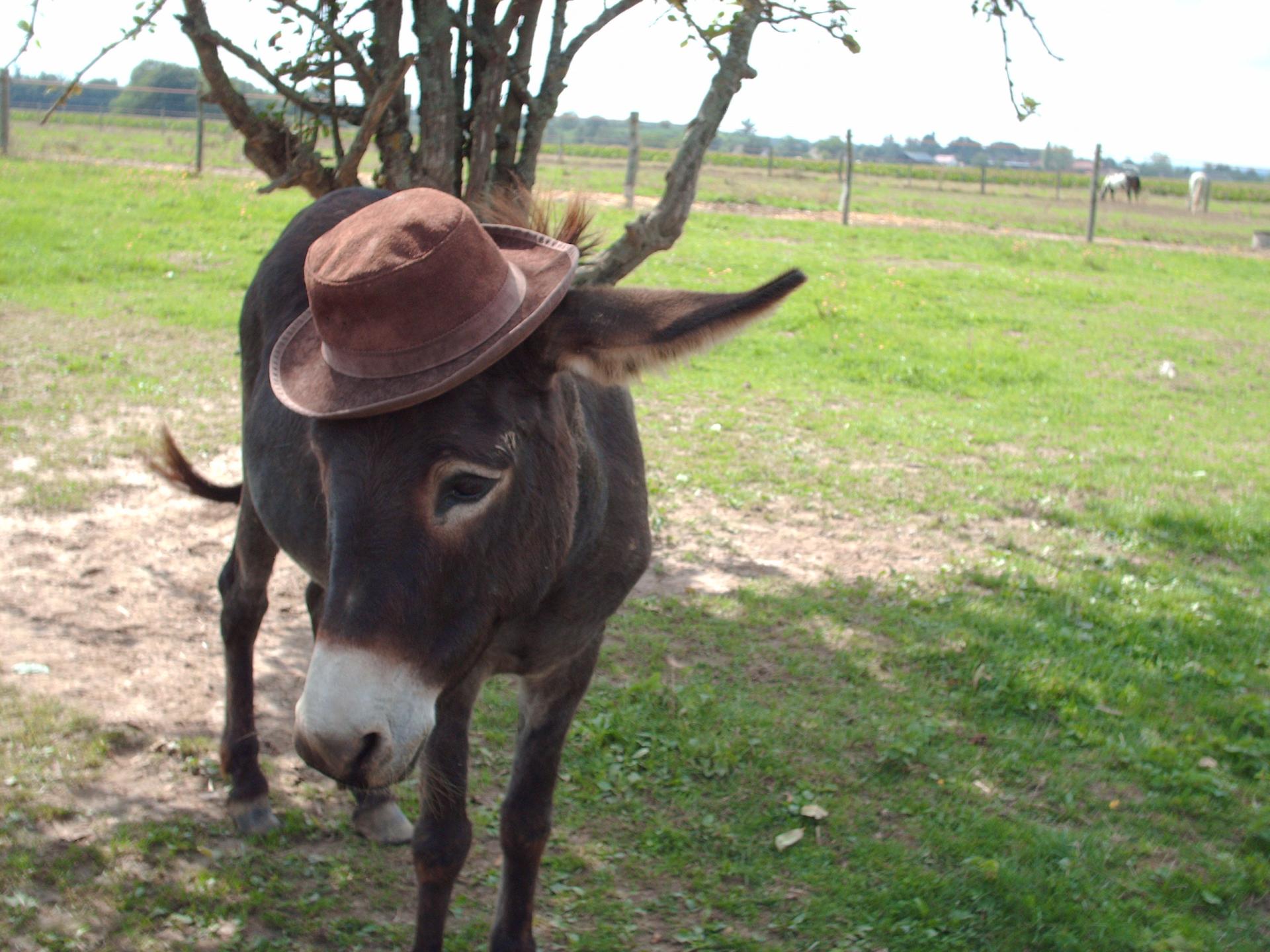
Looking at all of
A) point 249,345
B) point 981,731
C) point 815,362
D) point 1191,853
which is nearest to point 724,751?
point 981,731

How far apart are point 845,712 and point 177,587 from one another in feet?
10.4

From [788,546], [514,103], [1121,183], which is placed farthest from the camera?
[1121,183]

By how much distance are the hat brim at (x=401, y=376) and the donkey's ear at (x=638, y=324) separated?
0.22 feet

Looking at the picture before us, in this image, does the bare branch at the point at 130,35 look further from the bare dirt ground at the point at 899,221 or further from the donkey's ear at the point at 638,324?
the bare dirt ground at the point at 899,221

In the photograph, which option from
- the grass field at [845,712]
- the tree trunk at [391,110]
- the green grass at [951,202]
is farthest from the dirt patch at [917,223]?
the tree trunk at [391,110]

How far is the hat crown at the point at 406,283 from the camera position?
6.54ft

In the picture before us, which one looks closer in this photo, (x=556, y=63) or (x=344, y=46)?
(x=344, y=46)

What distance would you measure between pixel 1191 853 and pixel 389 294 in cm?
323

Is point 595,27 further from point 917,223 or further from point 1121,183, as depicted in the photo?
point 1121,183

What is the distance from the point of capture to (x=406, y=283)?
6.54 ft

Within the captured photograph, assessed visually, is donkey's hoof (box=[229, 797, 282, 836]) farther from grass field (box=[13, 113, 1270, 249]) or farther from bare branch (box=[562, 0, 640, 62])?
grass field (box=[13, 113, 1270, 249])

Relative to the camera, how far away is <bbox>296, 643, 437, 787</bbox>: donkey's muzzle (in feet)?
5.70

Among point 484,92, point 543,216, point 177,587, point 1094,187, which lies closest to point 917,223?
point 1094,187

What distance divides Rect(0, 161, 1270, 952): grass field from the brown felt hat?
931mm
